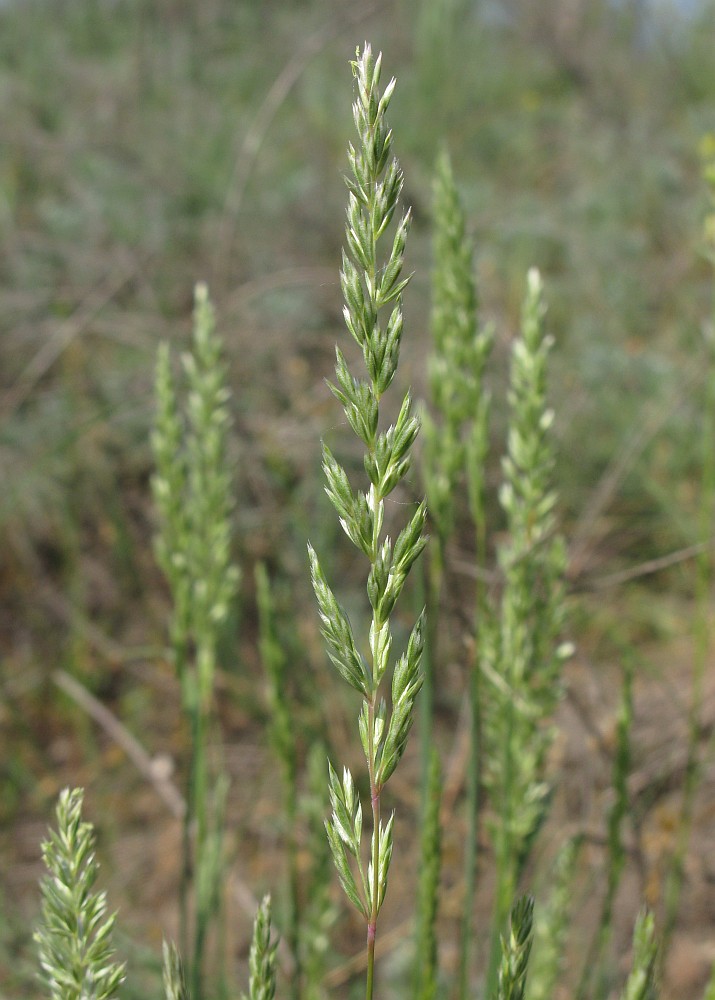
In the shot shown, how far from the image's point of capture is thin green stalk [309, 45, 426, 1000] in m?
0.65

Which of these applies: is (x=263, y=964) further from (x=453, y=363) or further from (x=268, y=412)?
(x=268, y=412)

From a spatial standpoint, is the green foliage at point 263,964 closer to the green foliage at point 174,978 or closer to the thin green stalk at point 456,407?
the green foliage at point 174,978

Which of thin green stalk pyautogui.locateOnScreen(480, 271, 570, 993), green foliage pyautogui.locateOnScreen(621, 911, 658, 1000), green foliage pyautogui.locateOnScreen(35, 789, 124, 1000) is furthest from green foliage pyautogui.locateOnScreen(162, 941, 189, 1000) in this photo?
thin green stalk pyautogui.locateOnScreen(480, 271, 570, 993)

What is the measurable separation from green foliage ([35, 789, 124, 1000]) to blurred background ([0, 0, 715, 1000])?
88 centimetres

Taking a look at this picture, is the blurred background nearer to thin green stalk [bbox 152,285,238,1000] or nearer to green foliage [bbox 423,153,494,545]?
green foliage [bbox 423,153,494,545]

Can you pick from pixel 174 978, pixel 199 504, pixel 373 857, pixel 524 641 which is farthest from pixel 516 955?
pixel 199 504

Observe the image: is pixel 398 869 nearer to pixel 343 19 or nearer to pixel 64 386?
pixel 64 386

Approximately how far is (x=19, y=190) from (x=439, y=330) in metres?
4.76

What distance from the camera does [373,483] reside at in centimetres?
67

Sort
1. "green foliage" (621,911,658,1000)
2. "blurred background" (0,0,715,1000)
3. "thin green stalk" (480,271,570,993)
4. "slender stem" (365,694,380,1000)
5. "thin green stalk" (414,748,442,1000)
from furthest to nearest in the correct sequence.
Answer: "blurred background" (0,0,715,1000)
"thin green stalk" (480,271,570,993)
"thin green stalk" (414,748,442,1000)
"green foliage" (621,911,658,1000)
"slender stem" (365,694,380,1000)

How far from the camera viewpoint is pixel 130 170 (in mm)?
5191

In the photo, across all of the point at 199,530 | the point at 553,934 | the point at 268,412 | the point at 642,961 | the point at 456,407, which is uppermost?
the point at 268,412

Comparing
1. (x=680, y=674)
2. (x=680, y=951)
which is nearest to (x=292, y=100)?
(x=680, y=674)

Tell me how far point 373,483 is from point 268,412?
11.9 feet
